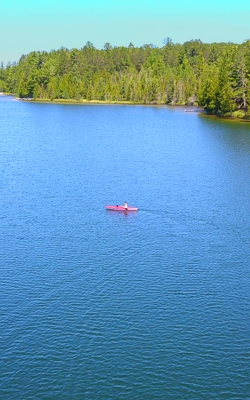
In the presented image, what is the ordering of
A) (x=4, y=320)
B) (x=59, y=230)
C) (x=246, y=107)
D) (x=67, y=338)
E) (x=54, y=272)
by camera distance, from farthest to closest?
1. (x=246, y=107)
2. (x=59, y=230)
3. (x=54, y=272)
4. (x=4, y=320)
5. (x=67, y=338)

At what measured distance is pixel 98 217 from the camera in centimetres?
7256

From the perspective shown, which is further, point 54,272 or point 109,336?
point 54,272

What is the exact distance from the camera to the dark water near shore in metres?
37.8

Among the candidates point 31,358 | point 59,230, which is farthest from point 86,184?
point 31,358

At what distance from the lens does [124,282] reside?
5253 cm

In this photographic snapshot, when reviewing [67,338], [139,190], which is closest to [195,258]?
[67,338]

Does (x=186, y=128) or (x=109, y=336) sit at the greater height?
(x=186, y=128)

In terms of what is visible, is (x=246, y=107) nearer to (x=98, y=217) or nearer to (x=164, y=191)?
(x=164, y=191)

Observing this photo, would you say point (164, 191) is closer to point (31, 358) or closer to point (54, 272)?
point (54, 272)

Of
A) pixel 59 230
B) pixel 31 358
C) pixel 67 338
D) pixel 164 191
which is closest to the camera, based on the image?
pixel 31 358

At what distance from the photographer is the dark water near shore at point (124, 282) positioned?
3778 cm

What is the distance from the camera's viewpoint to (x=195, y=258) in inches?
2322

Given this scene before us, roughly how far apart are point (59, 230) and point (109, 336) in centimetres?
2658

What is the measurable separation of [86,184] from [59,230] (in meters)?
25.4
